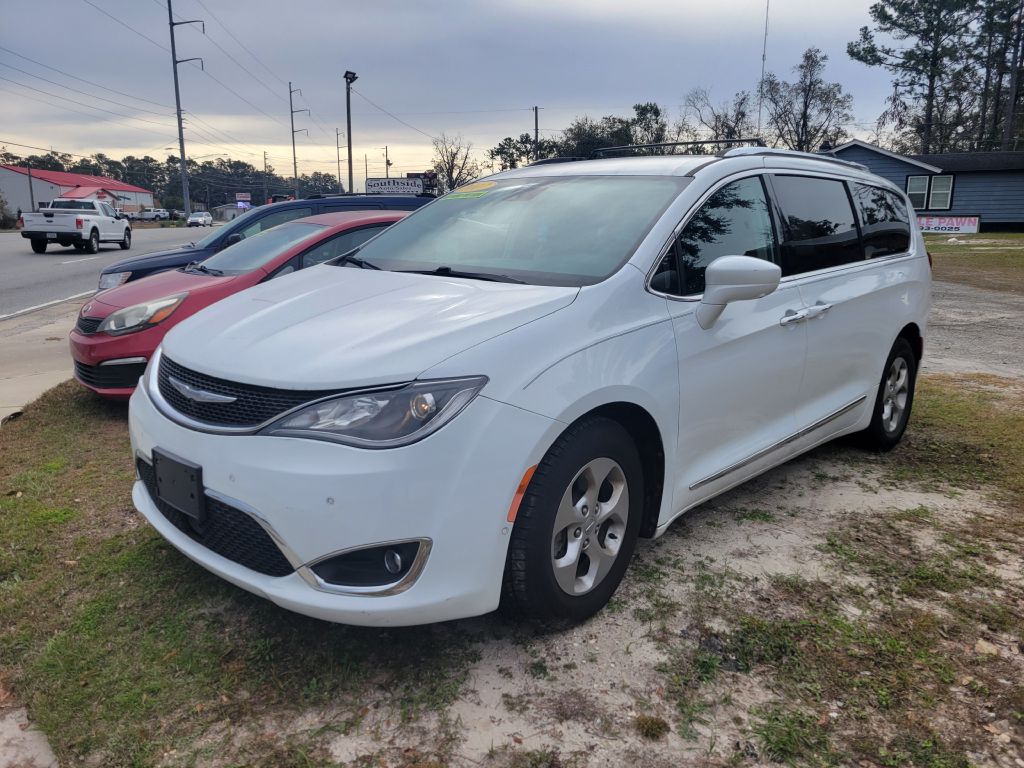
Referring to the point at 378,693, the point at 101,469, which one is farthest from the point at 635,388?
the point at 101,469

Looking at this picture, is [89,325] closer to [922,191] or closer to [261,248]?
[261,248]

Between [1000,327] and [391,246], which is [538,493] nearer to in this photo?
[391,246]

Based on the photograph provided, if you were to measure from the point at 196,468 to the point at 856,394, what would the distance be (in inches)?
139

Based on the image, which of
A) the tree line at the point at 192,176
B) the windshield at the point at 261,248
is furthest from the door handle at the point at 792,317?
the tree line at the point at 192,176

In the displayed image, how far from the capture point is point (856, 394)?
441cm

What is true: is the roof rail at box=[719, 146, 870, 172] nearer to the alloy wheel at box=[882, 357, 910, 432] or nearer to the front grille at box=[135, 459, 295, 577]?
the alloy wheel at box=[882, 357, 910, 432]

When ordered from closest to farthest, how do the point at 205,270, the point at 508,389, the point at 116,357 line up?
the point at 508,389 → the point at 116,357 → the point at 205,270

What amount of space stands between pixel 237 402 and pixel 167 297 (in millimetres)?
3464

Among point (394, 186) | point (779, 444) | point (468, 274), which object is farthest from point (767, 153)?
point (394, 186)

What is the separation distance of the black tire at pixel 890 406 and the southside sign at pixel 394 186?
683 inches

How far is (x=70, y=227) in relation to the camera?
2359 centimetres

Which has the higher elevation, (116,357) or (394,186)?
(394,186)

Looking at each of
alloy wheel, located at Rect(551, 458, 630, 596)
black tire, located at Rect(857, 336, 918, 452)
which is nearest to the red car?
alloy wheel, located at Rect(551, 458, 630, 596)

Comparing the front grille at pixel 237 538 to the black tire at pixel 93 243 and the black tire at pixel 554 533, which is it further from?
the black tire at pixel 93 243
